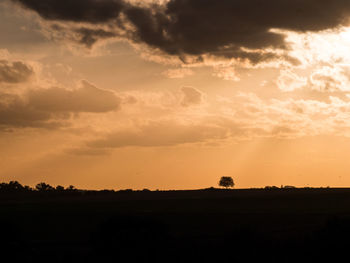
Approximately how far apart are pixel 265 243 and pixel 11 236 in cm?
1801

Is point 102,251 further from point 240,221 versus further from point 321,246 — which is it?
point 240,221

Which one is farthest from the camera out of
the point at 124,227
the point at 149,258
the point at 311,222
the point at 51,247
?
the point at 311,222

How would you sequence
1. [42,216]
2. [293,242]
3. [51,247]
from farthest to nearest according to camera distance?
1. [42,216]
2. [51,247]
3. [293,242]

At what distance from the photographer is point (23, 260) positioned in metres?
38.2

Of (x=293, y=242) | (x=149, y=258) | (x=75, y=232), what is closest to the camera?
(x=149, y=258)

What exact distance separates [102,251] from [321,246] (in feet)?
49.9

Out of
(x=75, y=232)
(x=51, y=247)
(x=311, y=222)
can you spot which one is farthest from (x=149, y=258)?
(x=311, y=222)

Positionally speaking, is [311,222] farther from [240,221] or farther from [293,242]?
[293,242]

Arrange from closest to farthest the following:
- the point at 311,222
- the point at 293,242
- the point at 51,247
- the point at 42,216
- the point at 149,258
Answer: the point at 149,258
the point at 293,242
the point at 51,247
the point at 311,222
the point at 42,216

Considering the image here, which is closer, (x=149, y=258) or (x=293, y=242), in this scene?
(x=149, y=258)

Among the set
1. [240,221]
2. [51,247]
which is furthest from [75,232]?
[240,221]

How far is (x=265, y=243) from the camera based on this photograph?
41875 mm

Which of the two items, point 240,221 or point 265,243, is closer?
point 265,243

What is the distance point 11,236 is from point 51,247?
1496cm
